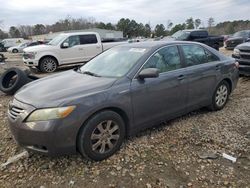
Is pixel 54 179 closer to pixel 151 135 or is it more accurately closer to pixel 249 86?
pixel 151 135

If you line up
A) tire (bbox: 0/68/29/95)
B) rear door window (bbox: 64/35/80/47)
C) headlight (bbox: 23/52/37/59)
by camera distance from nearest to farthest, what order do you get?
tire (bbox: 0/68/29/95), headlight (bbox: 23/52/37/59), rear door window (bbox: 64/35/80/47)

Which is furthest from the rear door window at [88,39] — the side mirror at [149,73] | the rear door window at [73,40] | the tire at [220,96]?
the side mirror at [149,73]

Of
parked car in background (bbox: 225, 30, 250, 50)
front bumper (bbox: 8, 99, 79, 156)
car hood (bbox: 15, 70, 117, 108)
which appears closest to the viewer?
front bumper (bbox: 8, 99, 79, 156)

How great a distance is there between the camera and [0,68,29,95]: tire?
700cm

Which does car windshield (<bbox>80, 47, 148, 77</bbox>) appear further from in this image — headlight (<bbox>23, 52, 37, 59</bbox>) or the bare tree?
the bare tree

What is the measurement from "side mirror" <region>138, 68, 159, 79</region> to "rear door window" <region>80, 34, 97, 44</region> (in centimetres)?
944

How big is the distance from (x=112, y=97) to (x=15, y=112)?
4.27 feet

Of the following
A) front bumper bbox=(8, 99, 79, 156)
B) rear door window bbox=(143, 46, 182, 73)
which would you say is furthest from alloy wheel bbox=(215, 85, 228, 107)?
front bumper bbox=(8, 99, 79, 156)

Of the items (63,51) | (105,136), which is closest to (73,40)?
(63,51)

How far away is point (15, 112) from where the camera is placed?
3.53 m

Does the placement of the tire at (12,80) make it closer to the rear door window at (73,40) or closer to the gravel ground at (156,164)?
the gravel ground at (156,164)

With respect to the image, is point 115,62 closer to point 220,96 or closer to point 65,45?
point 220,96

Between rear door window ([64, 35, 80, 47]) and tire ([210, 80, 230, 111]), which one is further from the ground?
rear door window ([64, 35, 80, 47])

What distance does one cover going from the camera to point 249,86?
25.3ft
